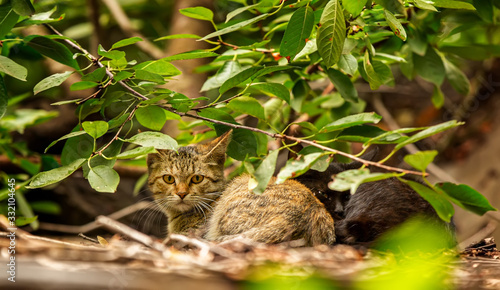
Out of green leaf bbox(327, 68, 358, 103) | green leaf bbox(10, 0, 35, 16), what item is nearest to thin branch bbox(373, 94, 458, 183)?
green leaf bbox(327, 68, 358, 103)

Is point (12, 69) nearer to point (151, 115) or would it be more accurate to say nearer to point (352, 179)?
point (151, 115)

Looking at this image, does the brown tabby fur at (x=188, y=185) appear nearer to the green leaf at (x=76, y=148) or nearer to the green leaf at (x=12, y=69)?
the green leaf at (x=76, y=148)

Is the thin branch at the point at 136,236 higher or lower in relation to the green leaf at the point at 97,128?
lower

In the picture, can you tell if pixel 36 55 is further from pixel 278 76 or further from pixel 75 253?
pixel 75 253

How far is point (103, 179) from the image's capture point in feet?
5.69

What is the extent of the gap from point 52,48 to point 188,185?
981 mm

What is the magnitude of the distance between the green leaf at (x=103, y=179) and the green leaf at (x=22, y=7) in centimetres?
71

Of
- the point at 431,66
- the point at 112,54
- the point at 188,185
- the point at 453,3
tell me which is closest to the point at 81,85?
the point at 112,54

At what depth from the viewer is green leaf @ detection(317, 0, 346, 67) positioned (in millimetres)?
1700

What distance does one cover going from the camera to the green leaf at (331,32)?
170cm

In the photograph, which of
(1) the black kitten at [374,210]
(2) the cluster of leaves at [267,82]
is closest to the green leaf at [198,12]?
(2) the cluster of leaves at [267,82]

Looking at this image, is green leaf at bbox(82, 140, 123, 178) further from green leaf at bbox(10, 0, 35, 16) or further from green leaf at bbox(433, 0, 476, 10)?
green leaf at bbox(433, 0, 476, 10)

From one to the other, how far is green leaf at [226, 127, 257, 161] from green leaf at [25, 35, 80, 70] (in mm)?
790

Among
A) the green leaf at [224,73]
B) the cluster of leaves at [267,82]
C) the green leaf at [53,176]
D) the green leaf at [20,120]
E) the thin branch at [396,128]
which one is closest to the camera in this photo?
the cluster of leaves at [267,82]
